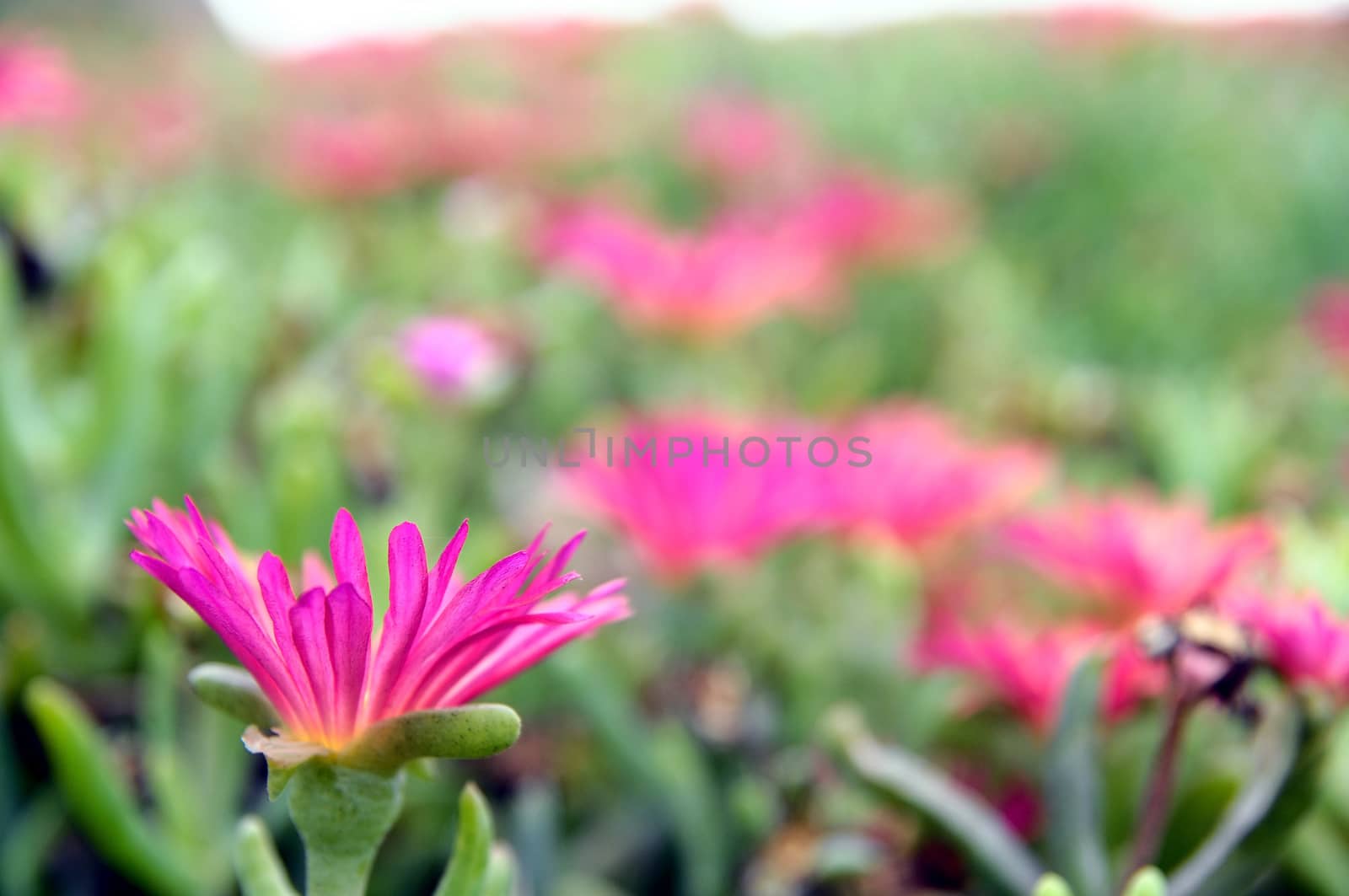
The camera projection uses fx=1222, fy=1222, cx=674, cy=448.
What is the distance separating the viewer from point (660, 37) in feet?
9.73

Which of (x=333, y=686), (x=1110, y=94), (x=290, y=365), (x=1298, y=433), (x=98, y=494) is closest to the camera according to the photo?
(x=333, y=686)

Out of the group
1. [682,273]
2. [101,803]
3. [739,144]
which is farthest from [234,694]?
[739,144]

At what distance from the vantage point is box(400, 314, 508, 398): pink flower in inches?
30.6

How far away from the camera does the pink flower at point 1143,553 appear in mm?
503

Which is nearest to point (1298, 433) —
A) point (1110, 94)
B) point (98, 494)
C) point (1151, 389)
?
point (1151, 389)

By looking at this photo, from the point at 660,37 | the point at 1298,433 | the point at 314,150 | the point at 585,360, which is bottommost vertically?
the point at 1298,433

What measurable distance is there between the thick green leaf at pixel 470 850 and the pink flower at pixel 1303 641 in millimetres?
250

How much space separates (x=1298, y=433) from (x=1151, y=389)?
24 cm

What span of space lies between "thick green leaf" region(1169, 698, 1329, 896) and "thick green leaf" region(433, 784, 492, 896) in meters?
0.25

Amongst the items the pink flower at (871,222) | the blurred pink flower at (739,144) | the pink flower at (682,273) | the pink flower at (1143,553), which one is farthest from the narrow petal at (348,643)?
the blurred pink flower at (739,144)

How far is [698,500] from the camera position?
0.67 m

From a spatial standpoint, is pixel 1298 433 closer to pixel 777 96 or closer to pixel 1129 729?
pixel 1129 729

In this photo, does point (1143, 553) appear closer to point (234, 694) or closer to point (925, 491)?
point (925, 491)

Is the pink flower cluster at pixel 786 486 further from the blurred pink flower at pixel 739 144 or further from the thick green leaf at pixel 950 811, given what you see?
the blurred pink flower at pixel 739 144
